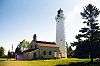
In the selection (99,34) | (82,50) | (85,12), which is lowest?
(82,50)

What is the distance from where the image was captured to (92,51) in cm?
4381

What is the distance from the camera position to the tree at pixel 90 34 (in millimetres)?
43781

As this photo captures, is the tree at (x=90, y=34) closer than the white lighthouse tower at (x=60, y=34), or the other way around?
the tree at (x=90, y=34)

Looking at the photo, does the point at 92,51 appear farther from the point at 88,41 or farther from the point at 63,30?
the point at 63,30

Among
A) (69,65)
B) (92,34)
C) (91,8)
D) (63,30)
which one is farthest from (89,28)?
(63,30)

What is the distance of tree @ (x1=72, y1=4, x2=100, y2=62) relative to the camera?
43.8 meters

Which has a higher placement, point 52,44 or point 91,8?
point 91,8

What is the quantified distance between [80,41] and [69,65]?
842cm

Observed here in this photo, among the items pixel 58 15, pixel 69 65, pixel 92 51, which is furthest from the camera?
pixel 58 15

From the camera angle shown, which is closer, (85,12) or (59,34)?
(85,12)

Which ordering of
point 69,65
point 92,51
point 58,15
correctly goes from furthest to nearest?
point 58,15 → point 92,51 → point 69,65

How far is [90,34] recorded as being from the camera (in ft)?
147

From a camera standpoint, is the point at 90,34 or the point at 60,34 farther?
the point at 60,34

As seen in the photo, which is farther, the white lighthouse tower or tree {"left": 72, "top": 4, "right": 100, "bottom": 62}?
the white lighthouse tower
